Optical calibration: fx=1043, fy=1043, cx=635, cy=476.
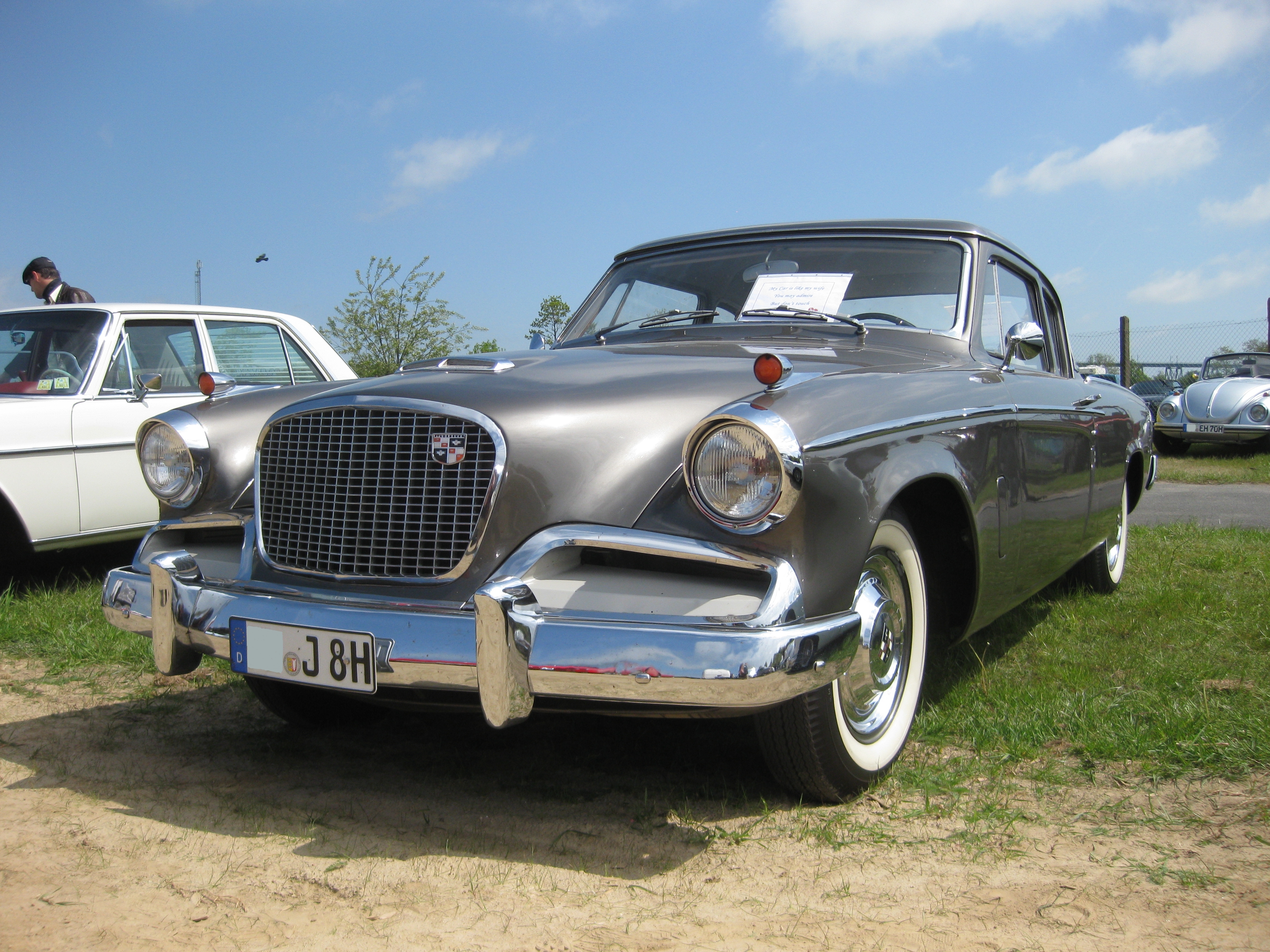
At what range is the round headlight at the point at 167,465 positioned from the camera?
9.78 ft

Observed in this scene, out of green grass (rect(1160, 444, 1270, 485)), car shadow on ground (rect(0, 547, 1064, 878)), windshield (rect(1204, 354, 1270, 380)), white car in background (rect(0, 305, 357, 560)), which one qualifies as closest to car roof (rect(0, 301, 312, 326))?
white car in background (rect(0, 305, 357, 560))

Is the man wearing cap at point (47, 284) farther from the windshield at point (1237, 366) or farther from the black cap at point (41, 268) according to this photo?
the windshield at point (1237, 366)

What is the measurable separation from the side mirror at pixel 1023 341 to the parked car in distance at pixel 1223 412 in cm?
1014

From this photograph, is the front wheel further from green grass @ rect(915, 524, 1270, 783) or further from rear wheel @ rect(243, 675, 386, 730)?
rear wheel @ rect(243, 675, 386, 730)

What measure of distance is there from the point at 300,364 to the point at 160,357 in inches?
33.2

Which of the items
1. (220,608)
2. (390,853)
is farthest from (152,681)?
(390,853)

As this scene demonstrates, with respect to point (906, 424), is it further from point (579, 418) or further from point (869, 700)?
point (579, 418)

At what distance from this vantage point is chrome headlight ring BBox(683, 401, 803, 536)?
83.4 inches

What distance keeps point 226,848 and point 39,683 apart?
1.88m

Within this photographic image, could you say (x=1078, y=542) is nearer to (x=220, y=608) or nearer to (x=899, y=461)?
(x=899, y=461)

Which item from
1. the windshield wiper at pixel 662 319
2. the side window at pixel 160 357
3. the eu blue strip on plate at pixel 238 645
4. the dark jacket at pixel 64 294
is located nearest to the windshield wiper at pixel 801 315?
the windshield wiper at pixel 662 319

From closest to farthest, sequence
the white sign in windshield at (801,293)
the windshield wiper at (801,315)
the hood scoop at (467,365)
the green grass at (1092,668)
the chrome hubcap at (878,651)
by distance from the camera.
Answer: the chrome hubcap at (878,651), the hood scoop at (467,365), the green grass at (1092,668), the windshield wiper at (801,315), the white sign in windshield at (801,293)

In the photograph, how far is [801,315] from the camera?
3.39 meters

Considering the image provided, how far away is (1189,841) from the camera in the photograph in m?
2.28
